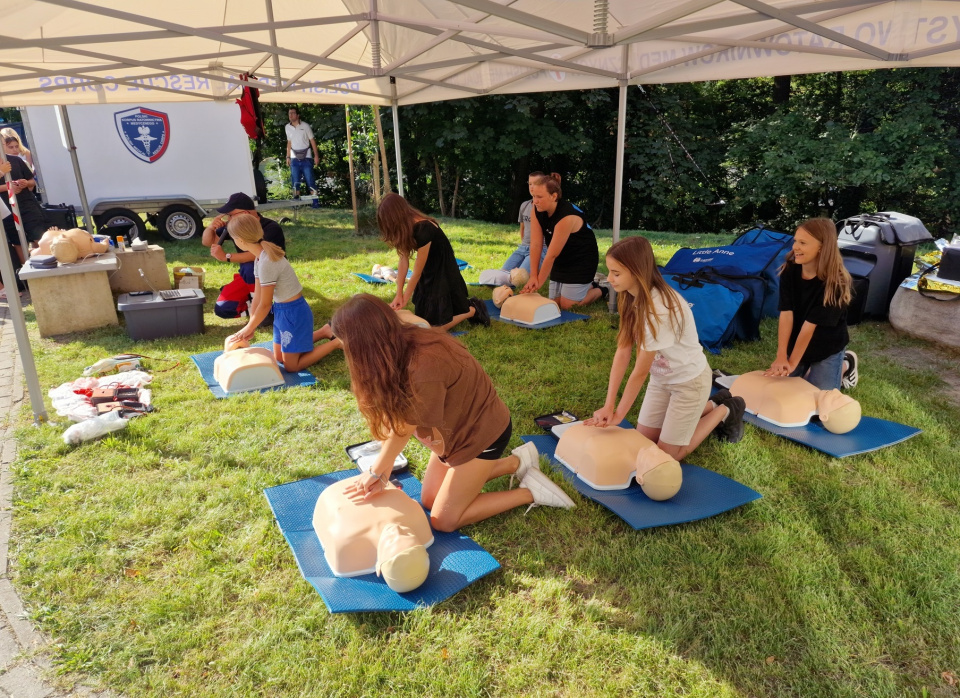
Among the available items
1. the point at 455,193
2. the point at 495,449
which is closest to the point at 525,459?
the point at 495,449

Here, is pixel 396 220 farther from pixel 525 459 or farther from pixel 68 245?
pixel 68 245

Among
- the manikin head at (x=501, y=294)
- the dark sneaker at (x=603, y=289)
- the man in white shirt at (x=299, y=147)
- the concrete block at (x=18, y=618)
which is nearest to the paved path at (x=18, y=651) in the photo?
the concrete block at (x=18, y=618)

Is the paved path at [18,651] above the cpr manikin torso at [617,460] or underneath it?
underneath

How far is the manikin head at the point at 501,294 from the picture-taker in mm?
6475

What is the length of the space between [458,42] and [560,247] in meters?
2.07

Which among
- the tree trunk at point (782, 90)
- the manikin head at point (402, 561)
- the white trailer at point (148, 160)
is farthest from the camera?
the tree trunk at point (782, 90)

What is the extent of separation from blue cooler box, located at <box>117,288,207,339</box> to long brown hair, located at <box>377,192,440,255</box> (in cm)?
203

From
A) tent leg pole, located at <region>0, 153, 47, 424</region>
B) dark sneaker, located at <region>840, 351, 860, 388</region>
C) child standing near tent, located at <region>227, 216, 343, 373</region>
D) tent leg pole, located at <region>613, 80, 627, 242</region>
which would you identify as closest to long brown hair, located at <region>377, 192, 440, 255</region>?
child standing near tent, located at <region>227, 216, 343, 373</region>

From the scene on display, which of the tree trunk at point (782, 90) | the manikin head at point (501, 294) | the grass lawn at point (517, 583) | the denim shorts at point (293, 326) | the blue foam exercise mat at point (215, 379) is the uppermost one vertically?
Answer: the tree trunk at point (782, 90)

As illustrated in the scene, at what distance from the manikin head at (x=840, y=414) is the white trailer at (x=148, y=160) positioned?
31.6 ft

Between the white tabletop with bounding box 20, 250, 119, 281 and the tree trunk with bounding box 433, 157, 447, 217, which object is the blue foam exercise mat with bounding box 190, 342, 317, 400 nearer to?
the white tabletop with bounding box 20, 250, 119, 281

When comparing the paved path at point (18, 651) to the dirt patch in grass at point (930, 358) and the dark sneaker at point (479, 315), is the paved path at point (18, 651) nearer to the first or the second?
the dark sneaker at point (479, 315)

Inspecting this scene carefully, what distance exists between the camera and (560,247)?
6.09m

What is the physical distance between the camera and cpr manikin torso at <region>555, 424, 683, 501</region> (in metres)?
3.12
